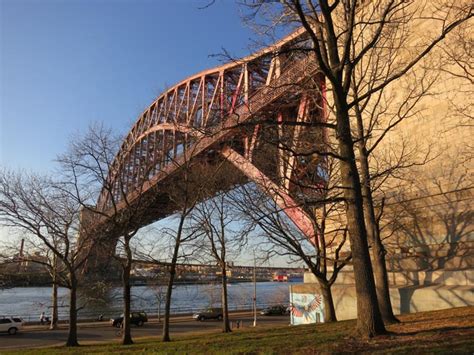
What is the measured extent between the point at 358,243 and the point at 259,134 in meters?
3.79

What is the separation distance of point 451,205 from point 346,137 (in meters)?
9.53

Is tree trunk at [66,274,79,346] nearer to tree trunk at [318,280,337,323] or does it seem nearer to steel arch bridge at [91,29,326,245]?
steel arch bridge at [91,29,326,245]

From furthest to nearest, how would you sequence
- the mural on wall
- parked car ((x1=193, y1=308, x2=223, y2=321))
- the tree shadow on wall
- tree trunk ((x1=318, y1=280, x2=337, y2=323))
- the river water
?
parked car ((x1=193, y1=308, x2=223, y2=321))
the river water
the mural on wall
tree trunk ((x1=318, y1=280, x2=337, y2=323))
the tree shadow on wall

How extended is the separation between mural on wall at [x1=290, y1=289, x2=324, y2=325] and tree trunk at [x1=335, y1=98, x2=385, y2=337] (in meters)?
13.4

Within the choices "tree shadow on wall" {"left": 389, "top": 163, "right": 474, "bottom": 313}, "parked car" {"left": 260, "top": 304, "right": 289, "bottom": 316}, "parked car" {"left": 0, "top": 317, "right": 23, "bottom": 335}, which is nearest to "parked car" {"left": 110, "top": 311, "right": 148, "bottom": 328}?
"parked car" {"left": 0, "top": 317, "right": 23, "bottom": 335}

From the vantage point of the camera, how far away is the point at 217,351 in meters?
8.61

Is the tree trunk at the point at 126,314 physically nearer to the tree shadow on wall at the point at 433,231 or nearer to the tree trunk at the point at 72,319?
the tree trunk at the point at 72,319

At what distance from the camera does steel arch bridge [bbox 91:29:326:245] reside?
996 centimetres

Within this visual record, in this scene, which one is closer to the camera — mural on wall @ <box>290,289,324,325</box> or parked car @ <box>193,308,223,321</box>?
mural on wall @ <box>290,289,324,325</box>

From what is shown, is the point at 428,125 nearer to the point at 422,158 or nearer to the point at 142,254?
the point at 422,158

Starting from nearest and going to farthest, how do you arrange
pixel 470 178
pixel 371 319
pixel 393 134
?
pixel 371 319 < pixel 470 178 < pixel 393 134

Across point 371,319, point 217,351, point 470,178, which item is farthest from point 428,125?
point 217,351

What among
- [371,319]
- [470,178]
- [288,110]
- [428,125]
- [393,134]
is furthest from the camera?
[288,110]

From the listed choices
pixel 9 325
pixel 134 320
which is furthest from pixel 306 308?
pixel 9 325
